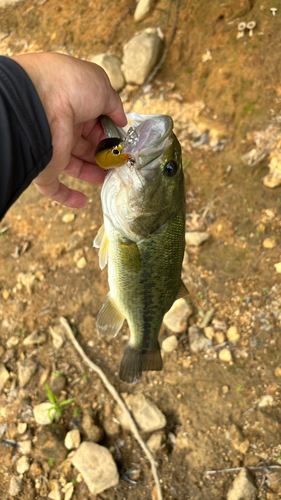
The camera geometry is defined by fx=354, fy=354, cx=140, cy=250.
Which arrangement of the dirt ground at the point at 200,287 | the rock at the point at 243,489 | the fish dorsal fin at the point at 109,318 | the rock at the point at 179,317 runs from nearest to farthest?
the fish dorsal fin at the point at 109,318 < the rock at the point at 243,489 < the dirt ground at the point at 200,287 < the rock at the point at 179,317

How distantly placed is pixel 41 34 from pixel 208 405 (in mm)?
6525

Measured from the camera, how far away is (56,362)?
3.81m

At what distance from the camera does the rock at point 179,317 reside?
12.1ft

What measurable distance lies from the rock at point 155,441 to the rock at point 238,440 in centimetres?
63

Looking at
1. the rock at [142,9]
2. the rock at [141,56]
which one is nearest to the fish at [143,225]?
the rock at [141,56]

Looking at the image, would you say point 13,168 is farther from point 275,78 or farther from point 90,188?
point 275,78

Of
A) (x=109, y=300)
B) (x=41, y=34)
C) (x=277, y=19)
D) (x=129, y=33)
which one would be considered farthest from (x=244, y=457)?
(x=41, y=34)

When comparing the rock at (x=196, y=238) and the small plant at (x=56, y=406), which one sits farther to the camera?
the rock at (x=196, y=238)

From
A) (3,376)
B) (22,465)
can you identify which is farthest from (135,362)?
(3,376)

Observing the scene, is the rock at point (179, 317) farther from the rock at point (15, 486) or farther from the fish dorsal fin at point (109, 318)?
the rock at point (15, 486)

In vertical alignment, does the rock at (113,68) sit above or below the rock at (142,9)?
below

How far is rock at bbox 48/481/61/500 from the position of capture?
3178 millimetres

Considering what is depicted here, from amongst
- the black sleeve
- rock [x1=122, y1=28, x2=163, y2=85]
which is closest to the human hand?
the black sleeve

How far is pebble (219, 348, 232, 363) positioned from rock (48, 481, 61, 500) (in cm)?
191
